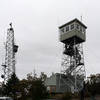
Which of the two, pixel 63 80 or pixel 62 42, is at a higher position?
pixel 62 42

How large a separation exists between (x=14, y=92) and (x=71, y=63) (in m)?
16.3

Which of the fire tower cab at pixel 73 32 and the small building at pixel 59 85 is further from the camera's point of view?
the small building at pixel 59 85

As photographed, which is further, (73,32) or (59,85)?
(59,85)

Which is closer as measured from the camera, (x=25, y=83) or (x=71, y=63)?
(x=71, y=63)

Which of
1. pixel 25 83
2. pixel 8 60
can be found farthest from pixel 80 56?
pixel 8 60

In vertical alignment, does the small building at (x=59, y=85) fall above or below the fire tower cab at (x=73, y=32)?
below

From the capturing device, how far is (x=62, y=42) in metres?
56.4

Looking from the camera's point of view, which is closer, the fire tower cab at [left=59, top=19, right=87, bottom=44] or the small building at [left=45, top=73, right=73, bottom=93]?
the fire tower cab at [left=59, top=19, right=87, bottom=44]

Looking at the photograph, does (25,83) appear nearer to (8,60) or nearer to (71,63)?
(8,60)

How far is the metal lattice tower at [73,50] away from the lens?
53.0m

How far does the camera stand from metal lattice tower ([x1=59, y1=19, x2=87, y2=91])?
5297 cm

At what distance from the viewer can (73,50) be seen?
177 ft

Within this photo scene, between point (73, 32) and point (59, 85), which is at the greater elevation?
point (73, 32)

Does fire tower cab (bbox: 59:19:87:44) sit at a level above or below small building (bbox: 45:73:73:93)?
above
